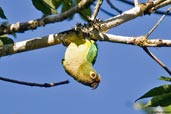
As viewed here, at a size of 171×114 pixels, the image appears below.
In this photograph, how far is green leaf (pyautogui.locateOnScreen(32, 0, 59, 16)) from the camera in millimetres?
1702

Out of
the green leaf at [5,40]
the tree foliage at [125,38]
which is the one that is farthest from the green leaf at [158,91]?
the green leaf at [5,40]

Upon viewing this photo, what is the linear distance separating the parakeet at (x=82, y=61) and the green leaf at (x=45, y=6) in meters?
0.31

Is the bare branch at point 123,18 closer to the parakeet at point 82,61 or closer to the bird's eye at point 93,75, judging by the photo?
the parakeet at point 82,61

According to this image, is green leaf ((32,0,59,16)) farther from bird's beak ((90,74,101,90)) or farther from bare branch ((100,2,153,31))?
bird's beak ((90,74,101,90))

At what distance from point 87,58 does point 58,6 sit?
0.50 m

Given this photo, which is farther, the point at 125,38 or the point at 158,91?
the point at 158,91

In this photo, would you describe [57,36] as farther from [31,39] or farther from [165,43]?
[165,43]

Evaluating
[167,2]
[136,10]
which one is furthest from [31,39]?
[167,2]

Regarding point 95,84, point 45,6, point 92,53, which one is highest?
point 45,6

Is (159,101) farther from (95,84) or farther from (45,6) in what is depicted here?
(45,6)

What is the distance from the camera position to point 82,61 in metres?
1.36

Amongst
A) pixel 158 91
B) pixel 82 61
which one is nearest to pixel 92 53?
pixel 82 61

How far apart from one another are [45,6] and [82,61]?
42 centimetres

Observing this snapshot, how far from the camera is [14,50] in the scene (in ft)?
4.67
